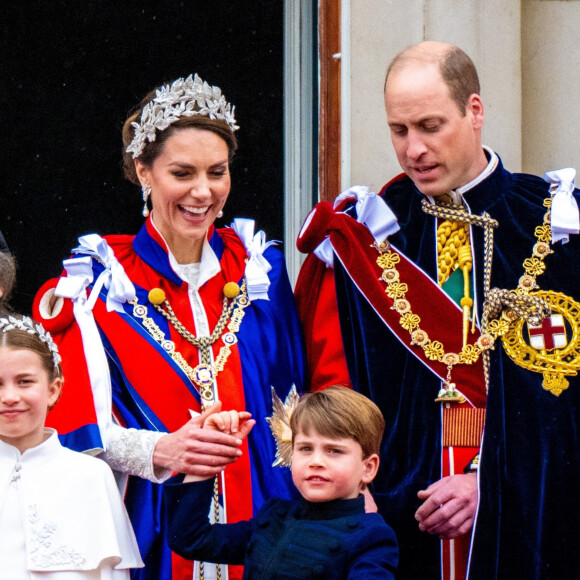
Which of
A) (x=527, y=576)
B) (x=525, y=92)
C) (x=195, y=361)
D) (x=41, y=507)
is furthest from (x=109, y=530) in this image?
(x=525, y=92)

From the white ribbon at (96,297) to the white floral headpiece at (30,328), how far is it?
0.64 feet

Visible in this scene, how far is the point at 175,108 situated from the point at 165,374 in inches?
31.5

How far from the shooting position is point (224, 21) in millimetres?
6070

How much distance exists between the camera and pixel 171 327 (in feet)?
13.6

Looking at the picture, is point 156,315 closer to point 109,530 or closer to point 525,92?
point 109,530

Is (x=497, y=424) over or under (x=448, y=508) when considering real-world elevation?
over

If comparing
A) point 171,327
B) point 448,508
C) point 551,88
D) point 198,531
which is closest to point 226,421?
point 198,531

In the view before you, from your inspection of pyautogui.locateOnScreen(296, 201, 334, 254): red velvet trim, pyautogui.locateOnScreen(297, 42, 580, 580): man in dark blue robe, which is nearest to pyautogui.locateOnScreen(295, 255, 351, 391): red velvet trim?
pyautogui.locateOnScreen(297, 42, 580, 580): man in dark blue robe

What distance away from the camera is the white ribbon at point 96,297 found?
155 inches

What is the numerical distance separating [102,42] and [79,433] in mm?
2796

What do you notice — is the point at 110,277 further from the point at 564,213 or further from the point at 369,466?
the point at 564,213

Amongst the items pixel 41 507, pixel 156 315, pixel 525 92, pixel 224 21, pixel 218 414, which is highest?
pixel 224 21

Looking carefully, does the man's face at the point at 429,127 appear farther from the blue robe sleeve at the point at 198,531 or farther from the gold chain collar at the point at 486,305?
the blue robe sleeve at the point at 198,531

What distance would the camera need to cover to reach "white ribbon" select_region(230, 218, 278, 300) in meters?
4.24
